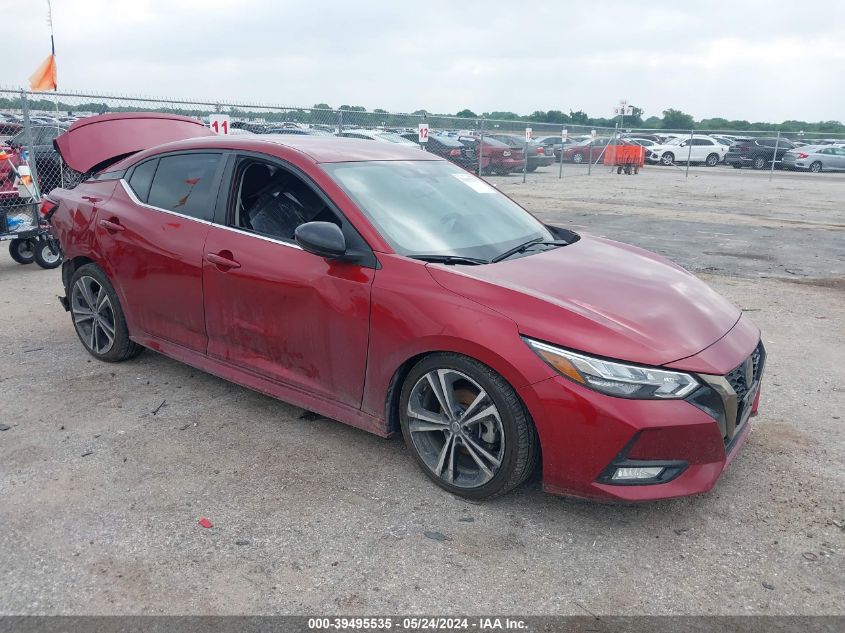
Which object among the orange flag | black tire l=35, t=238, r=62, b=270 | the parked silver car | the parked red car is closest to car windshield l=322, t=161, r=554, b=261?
the parked red car

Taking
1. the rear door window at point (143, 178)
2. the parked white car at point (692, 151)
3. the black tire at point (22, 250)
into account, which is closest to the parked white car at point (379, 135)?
the black tire at point (22, 250)

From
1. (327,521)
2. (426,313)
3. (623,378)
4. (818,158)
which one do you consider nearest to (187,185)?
(426,313)

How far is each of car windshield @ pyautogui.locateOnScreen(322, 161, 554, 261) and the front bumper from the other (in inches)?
40.5

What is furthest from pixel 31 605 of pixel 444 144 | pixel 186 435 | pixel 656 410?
Answer: pixel 444 144

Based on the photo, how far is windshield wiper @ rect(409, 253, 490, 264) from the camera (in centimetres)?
353

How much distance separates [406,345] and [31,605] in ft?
5.95

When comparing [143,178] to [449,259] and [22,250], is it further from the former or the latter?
[22,250]

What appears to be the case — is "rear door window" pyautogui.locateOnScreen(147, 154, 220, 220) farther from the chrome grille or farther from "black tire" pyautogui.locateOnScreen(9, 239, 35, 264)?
"black tire" pyautogui.locateOnScreen(9, 239, 35, 264)

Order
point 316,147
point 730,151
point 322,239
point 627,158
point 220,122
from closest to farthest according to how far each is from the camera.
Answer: point 322,239 < point 316,147 < point 220,122 < point 627,158 < point 730,151

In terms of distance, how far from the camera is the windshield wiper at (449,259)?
3.53m

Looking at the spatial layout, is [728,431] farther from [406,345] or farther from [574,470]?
[406,345]

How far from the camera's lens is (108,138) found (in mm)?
6332

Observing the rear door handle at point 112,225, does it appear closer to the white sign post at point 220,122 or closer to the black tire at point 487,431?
the black tire at point 487,431

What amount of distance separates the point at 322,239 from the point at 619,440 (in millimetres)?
1676
